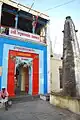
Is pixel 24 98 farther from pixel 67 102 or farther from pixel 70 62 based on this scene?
pixel 70 62

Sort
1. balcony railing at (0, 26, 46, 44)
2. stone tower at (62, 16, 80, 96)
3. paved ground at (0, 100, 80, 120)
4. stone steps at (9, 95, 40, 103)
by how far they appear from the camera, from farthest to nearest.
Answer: balcony railing at (0, 26, 46, 44) < stone steps at (9, 95, 40, 103) < stone tower at (62, 16, 80, 96) < paved ground at (0, 100, 80, 120)

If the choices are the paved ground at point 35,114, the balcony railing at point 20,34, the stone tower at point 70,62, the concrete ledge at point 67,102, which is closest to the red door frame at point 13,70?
the balcony railing at point 20,34

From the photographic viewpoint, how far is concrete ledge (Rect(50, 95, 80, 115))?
8945 mm

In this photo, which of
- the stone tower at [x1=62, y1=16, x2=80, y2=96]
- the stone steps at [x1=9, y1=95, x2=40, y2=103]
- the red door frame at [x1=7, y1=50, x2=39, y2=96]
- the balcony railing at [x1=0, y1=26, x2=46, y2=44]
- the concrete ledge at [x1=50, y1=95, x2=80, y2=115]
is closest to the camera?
the concrete ledge at [x1=50, y1=95, x2=80, y2=115]

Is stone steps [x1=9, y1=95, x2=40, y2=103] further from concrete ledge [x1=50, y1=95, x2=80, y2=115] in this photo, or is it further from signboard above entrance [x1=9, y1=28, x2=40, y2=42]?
signboard above entrance [x1=9, y1=28, x2=40, y2=42]

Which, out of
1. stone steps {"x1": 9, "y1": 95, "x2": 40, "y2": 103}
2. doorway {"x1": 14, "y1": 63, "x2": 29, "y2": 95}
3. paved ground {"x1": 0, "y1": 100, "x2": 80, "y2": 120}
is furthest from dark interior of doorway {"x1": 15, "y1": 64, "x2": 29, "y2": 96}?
paved ground {"x1": 0, "y1": 100, "x2": 80, "y2": 120}

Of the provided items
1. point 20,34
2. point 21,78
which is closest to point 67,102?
point 21,78

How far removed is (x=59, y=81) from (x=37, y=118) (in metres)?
8.25

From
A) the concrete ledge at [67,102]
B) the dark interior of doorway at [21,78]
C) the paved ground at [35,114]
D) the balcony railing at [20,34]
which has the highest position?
the balcony railing at [20,34]

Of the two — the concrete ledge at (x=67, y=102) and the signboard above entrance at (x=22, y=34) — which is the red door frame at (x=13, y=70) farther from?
the concrete ledge at (x=67, y=102)

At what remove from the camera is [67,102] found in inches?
377

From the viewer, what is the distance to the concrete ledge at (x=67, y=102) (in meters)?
8.95

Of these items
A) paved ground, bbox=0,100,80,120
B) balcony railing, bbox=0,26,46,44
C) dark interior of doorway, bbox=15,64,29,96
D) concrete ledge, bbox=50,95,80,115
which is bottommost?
paved ground, bbox=0,100,80,120

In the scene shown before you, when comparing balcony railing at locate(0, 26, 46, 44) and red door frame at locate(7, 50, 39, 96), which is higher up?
balcony railing at locate(0, 26, 46, 44)
